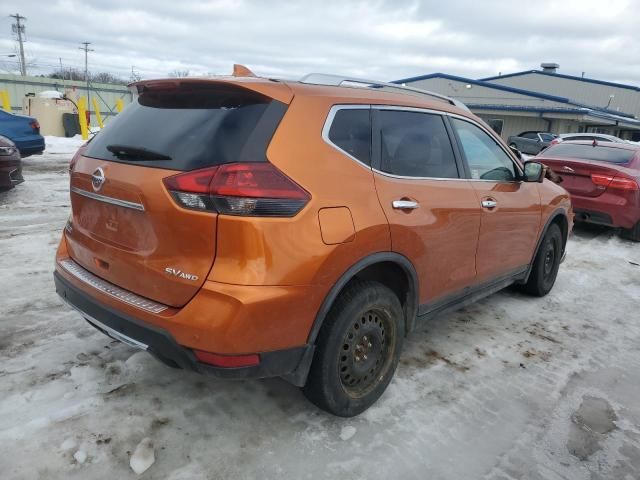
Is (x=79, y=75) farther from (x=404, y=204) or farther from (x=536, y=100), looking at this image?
(x=404, y=204)

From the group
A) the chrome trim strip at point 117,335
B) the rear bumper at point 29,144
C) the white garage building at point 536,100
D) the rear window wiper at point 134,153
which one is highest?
the white garage building at point 536,100

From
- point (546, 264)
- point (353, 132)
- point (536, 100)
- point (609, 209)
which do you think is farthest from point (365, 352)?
point (536, 100)

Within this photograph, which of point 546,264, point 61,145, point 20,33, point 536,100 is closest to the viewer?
point 546,264

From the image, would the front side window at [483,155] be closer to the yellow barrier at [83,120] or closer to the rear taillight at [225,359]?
the rear taillight at [225,359]

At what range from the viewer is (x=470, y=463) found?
255cm

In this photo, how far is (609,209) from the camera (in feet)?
24.2

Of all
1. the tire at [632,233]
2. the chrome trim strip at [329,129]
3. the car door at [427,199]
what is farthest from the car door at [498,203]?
the tire at [632,233]

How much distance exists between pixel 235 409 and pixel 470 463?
1263 millimetres

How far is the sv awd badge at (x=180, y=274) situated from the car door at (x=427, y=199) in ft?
3.43

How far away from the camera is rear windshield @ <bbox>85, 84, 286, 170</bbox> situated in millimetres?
2281

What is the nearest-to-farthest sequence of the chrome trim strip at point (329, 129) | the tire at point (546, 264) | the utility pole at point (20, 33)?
the chrome trim strip at point (329, 129), the tire at point (546, 264), the utility pole at point (20, 33)

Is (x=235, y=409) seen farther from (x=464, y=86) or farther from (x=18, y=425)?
(x=464, y=86)

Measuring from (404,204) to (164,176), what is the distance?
1280mm

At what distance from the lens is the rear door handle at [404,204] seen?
276 centimetres
